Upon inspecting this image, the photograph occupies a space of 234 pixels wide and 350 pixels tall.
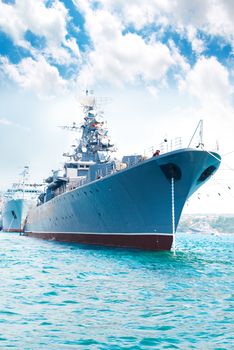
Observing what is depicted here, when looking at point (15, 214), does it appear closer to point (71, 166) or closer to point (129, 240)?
point (71, 166)

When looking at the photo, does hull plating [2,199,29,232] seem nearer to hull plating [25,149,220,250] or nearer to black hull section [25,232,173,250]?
black hull section [25,232,173,250]

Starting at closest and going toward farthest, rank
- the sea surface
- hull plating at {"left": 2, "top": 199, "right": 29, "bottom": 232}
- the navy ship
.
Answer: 1. the sea surface
2. the navy ship
3. hull plating at {"left": 2, "top": 199, "right": 29, "bottom": 232}

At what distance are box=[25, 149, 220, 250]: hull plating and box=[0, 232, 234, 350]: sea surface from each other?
7386 mm

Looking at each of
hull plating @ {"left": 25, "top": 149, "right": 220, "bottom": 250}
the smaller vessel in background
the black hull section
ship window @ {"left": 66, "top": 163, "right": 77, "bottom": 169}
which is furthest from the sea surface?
the smaller vessel in background

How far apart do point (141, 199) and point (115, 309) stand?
1459cm

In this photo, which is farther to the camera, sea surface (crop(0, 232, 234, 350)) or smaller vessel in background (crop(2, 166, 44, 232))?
smaller vessel in background (crop(2, 166, 44, 232))

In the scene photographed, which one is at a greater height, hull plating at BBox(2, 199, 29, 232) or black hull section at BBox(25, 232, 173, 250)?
hull plating at BBox(2, 199, 29, 232)

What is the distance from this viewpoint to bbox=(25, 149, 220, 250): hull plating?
22203mm

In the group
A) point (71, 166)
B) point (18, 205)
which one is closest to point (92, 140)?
point (71, 166)

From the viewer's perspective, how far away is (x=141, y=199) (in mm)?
23422

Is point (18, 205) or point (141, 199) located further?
point (18, 205)

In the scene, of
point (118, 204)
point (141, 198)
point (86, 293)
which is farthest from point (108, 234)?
point (86, 293)

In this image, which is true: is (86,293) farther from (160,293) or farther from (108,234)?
(108,234)

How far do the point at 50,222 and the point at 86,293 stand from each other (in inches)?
1267
